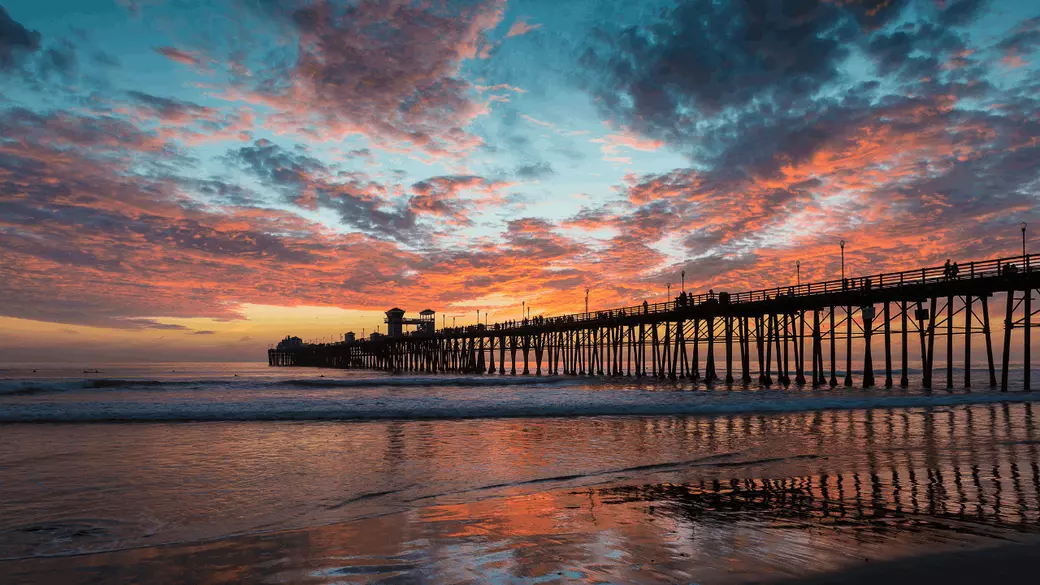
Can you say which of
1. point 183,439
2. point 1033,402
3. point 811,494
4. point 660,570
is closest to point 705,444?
point 811,494

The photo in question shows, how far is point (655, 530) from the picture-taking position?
6.07 m

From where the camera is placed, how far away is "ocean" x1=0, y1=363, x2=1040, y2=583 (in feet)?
16.9

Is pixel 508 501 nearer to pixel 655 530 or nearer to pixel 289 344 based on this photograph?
pixel 655 530

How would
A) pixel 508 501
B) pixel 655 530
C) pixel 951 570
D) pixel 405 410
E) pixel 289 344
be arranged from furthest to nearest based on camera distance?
pixel 289 344 < pixel 405 410 < pixel 508 501 < pixel 655 530 < pixel 951 570

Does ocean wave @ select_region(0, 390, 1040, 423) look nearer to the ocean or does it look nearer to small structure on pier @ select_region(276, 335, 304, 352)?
the ocean

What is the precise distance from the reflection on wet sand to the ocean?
32 mm

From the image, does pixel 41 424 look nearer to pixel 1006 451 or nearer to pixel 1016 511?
pixel 1016 511

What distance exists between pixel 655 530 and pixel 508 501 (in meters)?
2.24

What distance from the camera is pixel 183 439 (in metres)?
14.6

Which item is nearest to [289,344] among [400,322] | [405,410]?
[400,322]

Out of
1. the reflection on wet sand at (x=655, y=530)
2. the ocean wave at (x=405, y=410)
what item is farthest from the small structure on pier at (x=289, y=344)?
the reflection on wet sand at (x=655, y=530)

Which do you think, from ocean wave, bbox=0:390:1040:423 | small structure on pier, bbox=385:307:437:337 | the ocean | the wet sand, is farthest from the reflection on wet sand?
small structure on pier, bbox=385:307:437:337

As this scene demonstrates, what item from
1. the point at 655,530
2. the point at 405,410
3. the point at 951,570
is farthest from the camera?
the point at 405,410

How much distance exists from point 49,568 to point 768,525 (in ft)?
22.3
